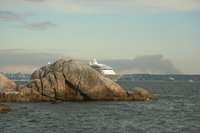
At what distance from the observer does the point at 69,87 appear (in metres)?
53.2

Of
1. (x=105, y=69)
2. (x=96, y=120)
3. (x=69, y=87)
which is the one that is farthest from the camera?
(x=105, y=69)

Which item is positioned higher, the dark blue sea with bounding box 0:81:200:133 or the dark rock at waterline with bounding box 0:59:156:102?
the dark rock at waterline with bounding box 0:59:156:102

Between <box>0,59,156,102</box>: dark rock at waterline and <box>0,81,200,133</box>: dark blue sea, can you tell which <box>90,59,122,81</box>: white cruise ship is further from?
<box>0,81,200,133</box>: dark blue sea

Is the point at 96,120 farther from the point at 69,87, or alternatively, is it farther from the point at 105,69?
the point at 105,69

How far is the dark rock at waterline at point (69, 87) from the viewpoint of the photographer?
51469 mm

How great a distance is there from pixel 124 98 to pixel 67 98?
930cm

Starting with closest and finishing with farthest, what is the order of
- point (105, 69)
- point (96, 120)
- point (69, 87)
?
1. point (96, 120)
2. point (69, 87)
3. point (105, 69)

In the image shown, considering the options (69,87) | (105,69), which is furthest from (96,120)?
(105,69)

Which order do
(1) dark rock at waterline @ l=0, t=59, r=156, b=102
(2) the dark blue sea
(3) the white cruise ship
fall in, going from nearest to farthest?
(2) the dark blue sea < (1) dark rock at waterline @ l=0, t=59, r=156, b=102 < (3) the white cruise ship

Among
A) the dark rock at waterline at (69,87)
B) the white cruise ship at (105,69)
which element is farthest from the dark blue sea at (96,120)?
the white cruise ship at (105,69)

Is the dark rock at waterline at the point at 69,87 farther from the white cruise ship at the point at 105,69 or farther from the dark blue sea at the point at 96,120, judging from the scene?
the white cruise ship at the point at 105,69

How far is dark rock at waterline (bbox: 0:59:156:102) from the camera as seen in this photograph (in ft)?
169

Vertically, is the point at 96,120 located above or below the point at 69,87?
below

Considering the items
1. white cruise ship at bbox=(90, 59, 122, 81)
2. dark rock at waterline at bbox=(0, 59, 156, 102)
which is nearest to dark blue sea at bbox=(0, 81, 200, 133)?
dark rock at waterline at bbox=(0, 59, 156, 102)
